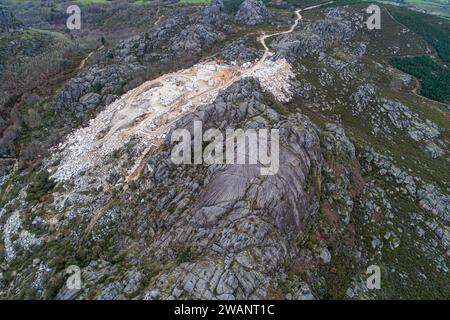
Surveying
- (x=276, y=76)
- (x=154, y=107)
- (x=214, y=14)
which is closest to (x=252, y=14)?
(x=214, y=14)

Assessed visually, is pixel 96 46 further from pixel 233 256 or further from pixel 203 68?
pixel 233 256

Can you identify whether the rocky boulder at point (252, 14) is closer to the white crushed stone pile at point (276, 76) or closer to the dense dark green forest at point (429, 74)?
the white crushed stone pile at point (276, 76)

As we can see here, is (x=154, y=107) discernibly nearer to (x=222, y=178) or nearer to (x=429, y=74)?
(x=222, y=178)

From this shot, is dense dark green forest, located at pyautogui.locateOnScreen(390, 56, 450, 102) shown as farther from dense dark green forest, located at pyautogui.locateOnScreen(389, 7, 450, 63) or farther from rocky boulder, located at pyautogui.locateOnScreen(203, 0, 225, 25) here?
rocky boulder, located at pyautogui.locateOnScreen(203, 0, 225, 25)

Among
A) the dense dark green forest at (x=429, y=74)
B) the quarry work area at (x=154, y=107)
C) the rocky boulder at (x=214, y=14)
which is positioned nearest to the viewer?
the quarry work area at (x=154, y=107)

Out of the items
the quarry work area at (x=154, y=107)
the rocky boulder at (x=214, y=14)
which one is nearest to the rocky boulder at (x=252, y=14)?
the rocky boulder at (x=214, y=14)

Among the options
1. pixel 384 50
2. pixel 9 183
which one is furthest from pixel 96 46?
pixel 384 50

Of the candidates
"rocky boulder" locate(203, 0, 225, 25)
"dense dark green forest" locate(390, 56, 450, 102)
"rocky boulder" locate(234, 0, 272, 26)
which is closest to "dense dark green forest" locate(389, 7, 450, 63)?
"dense dark green forest" locate(390, 56, 450, 102)
